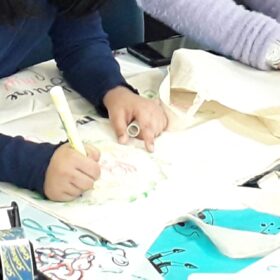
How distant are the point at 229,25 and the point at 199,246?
36 centimetres

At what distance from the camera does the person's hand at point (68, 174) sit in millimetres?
692

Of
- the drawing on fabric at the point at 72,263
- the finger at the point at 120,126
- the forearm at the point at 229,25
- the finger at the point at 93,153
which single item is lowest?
the finger at the point at 120,126

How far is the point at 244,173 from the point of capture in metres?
0.73

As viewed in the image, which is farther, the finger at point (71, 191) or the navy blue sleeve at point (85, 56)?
the navy blue sleeve at point (85, 56)

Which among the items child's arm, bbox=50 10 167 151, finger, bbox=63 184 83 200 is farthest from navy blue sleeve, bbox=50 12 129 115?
finger, bbox=63 184 83 200

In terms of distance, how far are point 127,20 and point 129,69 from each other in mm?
204

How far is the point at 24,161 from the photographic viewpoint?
724 millimetres

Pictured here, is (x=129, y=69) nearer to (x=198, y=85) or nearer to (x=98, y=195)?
(x=198, y=85)

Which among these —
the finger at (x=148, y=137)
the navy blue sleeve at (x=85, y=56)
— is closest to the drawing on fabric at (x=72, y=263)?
the finger at (x=148, y=137)

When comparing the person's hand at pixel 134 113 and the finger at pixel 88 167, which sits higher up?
the finger at pixel 88 167

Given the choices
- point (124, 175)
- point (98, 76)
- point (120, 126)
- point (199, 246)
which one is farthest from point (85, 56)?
point (199, 246)

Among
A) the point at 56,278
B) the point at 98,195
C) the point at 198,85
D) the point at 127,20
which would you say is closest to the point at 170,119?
the point at 198,85

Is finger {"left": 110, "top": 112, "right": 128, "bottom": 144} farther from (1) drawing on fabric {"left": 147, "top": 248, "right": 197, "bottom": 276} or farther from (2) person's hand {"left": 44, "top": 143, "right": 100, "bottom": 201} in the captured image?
(1) drawing on fabric {"left": 147, "top": 248, "right": 197, "bottom": 276}

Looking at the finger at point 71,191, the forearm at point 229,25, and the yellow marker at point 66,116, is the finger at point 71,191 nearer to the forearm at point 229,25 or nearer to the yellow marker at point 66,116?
the yellow marker at point 66,116
